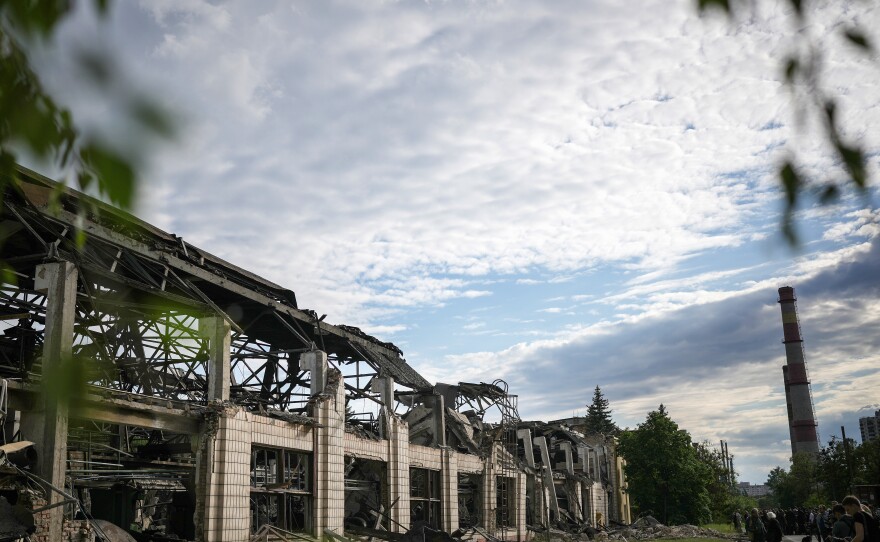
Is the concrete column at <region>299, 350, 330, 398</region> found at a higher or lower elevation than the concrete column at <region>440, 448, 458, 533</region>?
higher

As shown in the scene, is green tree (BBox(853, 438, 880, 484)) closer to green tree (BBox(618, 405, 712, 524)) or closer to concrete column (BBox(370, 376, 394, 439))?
green tree (BBox(618, 405, 712, 524))

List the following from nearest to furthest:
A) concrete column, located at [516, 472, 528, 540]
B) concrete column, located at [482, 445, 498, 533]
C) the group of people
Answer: the group of people < concrete column, located at [482, 445, 498, 533] < concrete column, located at [516, 472, 528, 540]

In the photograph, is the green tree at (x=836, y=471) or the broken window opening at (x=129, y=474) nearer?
the broken window opening at (x=129, y=474)

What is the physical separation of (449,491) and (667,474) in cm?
2483

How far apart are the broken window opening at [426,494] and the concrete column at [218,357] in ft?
34.6

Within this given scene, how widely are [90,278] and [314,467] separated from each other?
24.4 feet

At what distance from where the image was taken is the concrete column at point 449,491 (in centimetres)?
2778

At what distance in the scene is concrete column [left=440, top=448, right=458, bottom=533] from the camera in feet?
91.1

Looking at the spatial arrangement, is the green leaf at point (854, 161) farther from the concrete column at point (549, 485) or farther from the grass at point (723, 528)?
the grass at point (723, 528)

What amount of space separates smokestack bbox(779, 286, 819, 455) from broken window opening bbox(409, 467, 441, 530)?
68.3m

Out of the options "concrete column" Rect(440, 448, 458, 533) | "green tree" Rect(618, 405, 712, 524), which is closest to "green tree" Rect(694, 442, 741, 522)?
"green tree" Rect(618, 405, 712, 524)

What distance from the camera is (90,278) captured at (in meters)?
16.5

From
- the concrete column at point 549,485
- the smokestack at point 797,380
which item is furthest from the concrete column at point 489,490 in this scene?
the smokestack at point 797,380

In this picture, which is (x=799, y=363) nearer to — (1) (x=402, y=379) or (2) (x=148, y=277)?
(1) (x=402, y=379)
